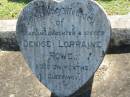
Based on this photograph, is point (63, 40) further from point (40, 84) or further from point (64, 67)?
point (40, 84)

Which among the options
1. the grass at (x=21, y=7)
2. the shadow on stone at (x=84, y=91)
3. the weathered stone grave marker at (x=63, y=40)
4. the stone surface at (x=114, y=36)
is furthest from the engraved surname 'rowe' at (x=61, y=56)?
the grass at (x=21, y=7)

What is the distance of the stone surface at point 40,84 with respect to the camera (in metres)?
4.84

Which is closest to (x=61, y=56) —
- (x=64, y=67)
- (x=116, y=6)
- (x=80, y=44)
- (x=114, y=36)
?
(x=64, y=67)

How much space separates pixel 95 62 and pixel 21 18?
0.79 meters

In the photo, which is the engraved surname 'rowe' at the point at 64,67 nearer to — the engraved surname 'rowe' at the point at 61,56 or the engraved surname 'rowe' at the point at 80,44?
the engraved surname 'rowe' at the point at 61,56

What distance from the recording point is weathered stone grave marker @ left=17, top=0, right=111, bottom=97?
4625 mm

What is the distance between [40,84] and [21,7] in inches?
106

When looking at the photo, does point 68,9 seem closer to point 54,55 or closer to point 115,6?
point 54,55

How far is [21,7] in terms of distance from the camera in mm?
7484

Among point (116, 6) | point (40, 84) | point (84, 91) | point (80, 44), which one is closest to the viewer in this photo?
point (80, 44)

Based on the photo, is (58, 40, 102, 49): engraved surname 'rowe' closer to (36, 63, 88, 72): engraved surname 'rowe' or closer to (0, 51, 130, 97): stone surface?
(36, 63, 88, 72): engraved surname 'rowe'

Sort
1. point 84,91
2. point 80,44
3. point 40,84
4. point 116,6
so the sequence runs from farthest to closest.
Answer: point 116,6
point 40,84
point 84,91
point 80,44

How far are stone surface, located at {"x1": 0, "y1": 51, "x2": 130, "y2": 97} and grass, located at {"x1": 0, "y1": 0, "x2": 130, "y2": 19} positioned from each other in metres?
1.87

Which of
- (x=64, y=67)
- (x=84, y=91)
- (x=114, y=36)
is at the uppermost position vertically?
(x=114, y=36)
